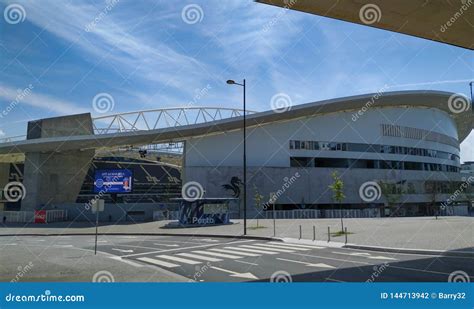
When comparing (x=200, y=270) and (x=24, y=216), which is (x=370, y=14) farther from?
(x=24, y=216)

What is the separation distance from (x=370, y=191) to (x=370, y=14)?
49545 mm

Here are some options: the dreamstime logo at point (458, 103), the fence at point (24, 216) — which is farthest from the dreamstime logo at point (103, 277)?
the dreamstime logo at point (458, 103)

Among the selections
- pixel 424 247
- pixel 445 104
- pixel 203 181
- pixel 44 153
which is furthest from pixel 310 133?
pixel 424 247

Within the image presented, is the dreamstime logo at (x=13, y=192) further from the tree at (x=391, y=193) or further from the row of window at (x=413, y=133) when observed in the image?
the row of window at (x=413, y=133)

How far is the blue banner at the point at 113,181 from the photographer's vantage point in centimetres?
4391

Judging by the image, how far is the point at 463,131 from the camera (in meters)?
91.1

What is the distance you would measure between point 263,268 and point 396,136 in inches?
2215

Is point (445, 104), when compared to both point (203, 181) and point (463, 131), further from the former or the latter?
point (203, 181)

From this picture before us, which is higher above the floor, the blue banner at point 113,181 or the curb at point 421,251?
the blue banner at point 113,181

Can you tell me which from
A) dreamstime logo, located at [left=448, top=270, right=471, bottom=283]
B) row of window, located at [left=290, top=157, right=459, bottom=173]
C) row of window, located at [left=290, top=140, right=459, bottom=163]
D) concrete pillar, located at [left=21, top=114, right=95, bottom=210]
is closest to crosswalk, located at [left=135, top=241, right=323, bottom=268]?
dreamstime logo, located at [left=448, top=270, right=471, bottom=283]

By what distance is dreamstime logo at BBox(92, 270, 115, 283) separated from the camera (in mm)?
10092

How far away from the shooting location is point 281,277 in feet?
35.2

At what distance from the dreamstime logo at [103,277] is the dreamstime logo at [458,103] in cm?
6897

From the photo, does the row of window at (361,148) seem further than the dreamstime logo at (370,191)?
No
